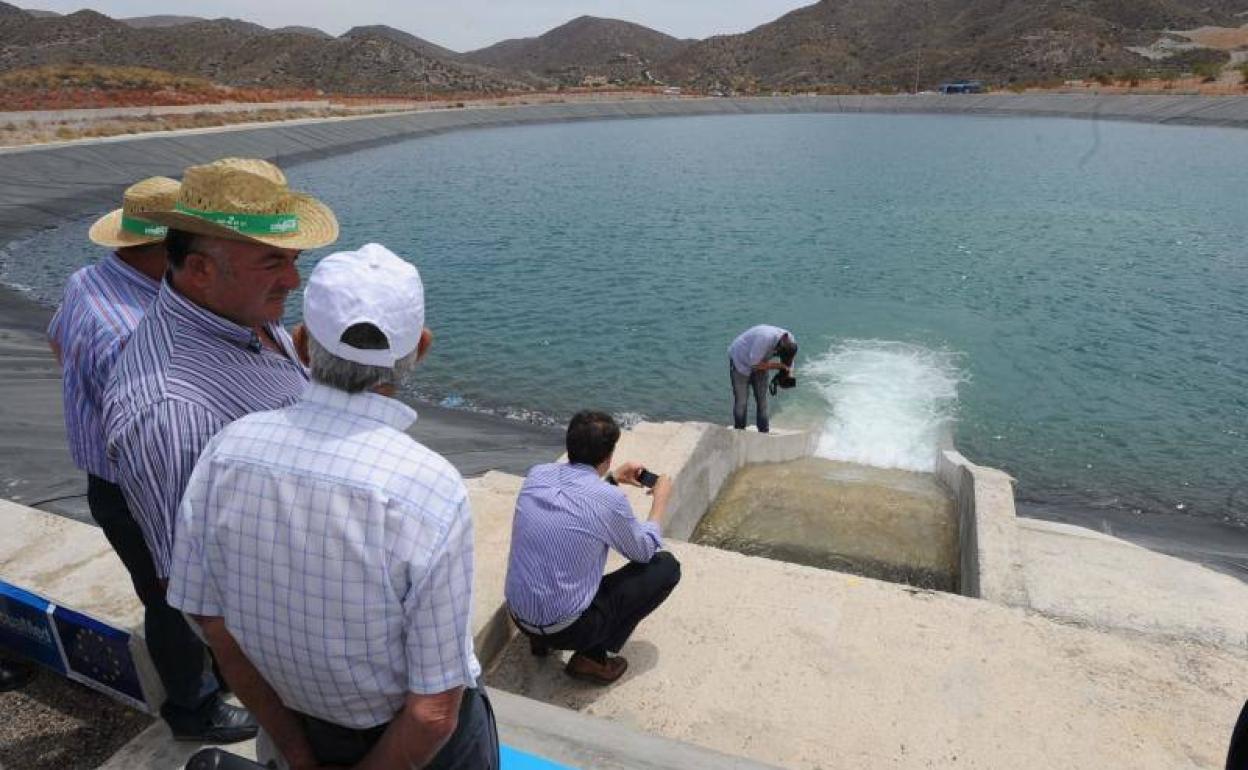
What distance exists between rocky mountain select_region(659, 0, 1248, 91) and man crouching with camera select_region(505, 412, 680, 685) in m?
119

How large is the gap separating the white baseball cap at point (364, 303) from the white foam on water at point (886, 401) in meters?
9.47

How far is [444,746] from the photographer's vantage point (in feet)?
6.64

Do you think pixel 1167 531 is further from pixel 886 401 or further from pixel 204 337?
pixel 204 337

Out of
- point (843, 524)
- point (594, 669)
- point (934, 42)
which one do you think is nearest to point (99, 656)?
point (594, 669)

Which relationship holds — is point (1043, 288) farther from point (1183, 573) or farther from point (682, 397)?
point (1183, 573)

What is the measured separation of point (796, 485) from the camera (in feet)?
27.3

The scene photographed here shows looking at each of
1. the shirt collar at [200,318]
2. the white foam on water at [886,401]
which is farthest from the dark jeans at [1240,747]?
the white foam on water at [886,401]

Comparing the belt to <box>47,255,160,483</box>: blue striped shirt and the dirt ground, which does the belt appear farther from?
<box>47,255,160,483</box>: blue striped shirt

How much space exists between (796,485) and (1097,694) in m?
4.63

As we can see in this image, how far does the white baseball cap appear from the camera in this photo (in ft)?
5.65

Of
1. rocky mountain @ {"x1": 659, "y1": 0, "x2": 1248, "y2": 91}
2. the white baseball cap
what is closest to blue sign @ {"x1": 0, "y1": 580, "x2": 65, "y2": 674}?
the white baseball cap

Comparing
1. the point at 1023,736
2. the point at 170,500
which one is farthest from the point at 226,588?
the point at 1023,736

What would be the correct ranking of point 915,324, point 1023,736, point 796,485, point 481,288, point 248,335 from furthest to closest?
point 481,288 < point 915,324 < point 796,485 < point 1023,736 < point 248,335

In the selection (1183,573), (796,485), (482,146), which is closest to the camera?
(1183,573)
